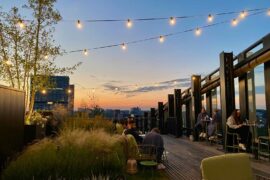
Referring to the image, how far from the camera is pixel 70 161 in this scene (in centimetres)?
374

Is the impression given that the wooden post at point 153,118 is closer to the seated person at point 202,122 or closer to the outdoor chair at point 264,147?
the seated person at point 202,122

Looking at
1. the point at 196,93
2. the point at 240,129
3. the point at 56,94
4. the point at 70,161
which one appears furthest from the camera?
the point at 56,94

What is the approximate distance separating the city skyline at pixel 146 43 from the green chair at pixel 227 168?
20.1 feet

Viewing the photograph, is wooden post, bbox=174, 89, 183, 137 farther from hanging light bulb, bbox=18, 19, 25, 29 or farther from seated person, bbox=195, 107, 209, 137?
hanging light bulb, bbox=18, 19, 25, 29

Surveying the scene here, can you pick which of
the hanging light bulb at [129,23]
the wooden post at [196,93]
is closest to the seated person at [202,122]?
the wooden post at [196,93]

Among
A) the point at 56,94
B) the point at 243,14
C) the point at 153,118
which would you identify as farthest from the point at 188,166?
the point at 56,94

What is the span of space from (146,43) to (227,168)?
34.8ft

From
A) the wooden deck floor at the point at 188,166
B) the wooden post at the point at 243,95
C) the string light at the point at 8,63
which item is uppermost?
the string light at the point at 8,63

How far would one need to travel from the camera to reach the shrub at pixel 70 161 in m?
3.49

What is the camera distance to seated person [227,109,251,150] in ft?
25.3

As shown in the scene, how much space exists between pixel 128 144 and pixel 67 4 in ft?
19.8

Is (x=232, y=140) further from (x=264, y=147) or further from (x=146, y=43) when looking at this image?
(x=146, y=43)

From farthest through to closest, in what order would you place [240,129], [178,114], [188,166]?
[178,114] → [240,129] → [188,166]

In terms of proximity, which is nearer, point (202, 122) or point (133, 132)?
point (133, 132)
